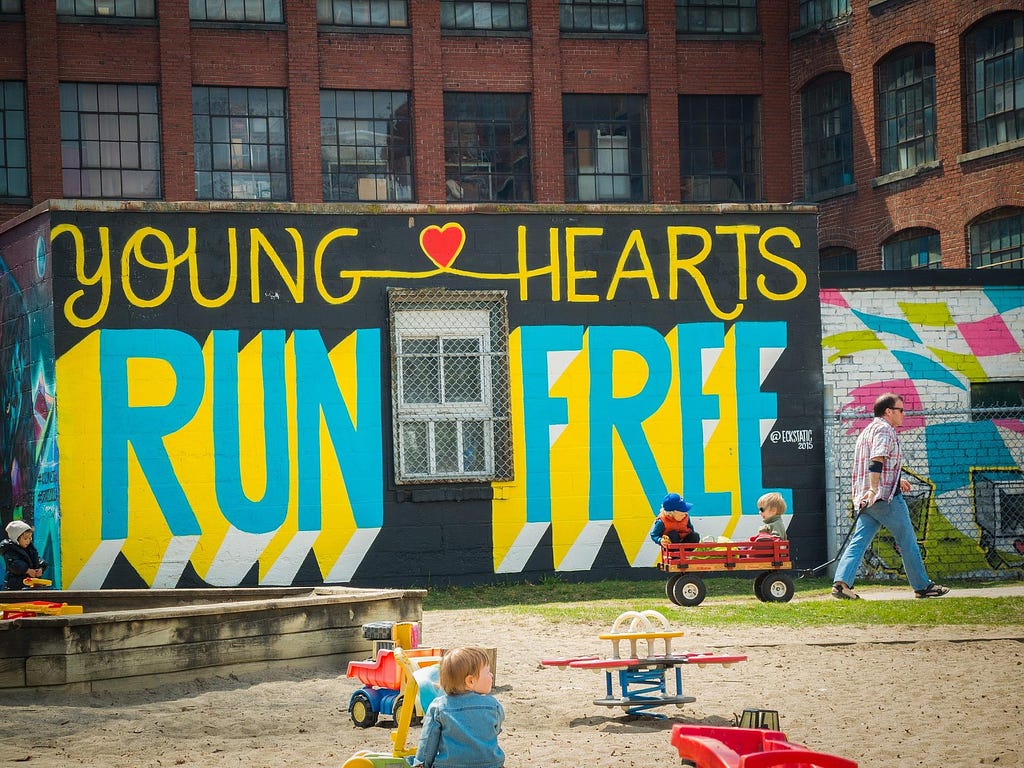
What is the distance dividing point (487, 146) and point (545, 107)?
1713 millimetres

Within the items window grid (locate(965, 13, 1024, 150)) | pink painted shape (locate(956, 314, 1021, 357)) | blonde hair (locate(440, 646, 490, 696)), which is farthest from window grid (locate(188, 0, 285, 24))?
blonde hair (locate(440, 646, 490, 696))

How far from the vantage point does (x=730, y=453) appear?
688 inches

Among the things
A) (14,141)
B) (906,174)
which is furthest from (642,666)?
(14,141)

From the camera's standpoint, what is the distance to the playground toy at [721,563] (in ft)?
45.8

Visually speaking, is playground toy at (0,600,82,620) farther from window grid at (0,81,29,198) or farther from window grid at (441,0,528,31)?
window grid at (441,0,528,31)

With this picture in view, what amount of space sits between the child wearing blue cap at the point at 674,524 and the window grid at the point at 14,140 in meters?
22.1

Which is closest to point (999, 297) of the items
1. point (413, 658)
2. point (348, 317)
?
point (348, 317)

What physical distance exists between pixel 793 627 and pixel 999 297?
8.49 metres

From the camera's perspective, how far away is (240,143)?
33312 millimetres

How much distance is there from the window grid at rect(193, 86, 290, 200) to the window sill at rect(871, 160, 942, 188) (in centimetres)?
1389

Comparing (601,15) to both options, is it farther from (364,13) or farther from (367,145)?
(367,145)

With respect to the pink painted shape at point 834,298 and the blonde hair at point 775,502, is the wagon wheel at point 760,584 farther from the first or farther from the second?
the pink painted shape at point 834,298

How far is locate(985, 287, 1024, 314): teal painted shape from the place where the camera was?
62.1 ft

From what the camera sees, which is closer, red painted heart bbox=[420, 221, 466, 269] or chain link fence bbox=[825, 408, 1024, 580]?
red painted heart bbox=[420, 221, 466, 269]
